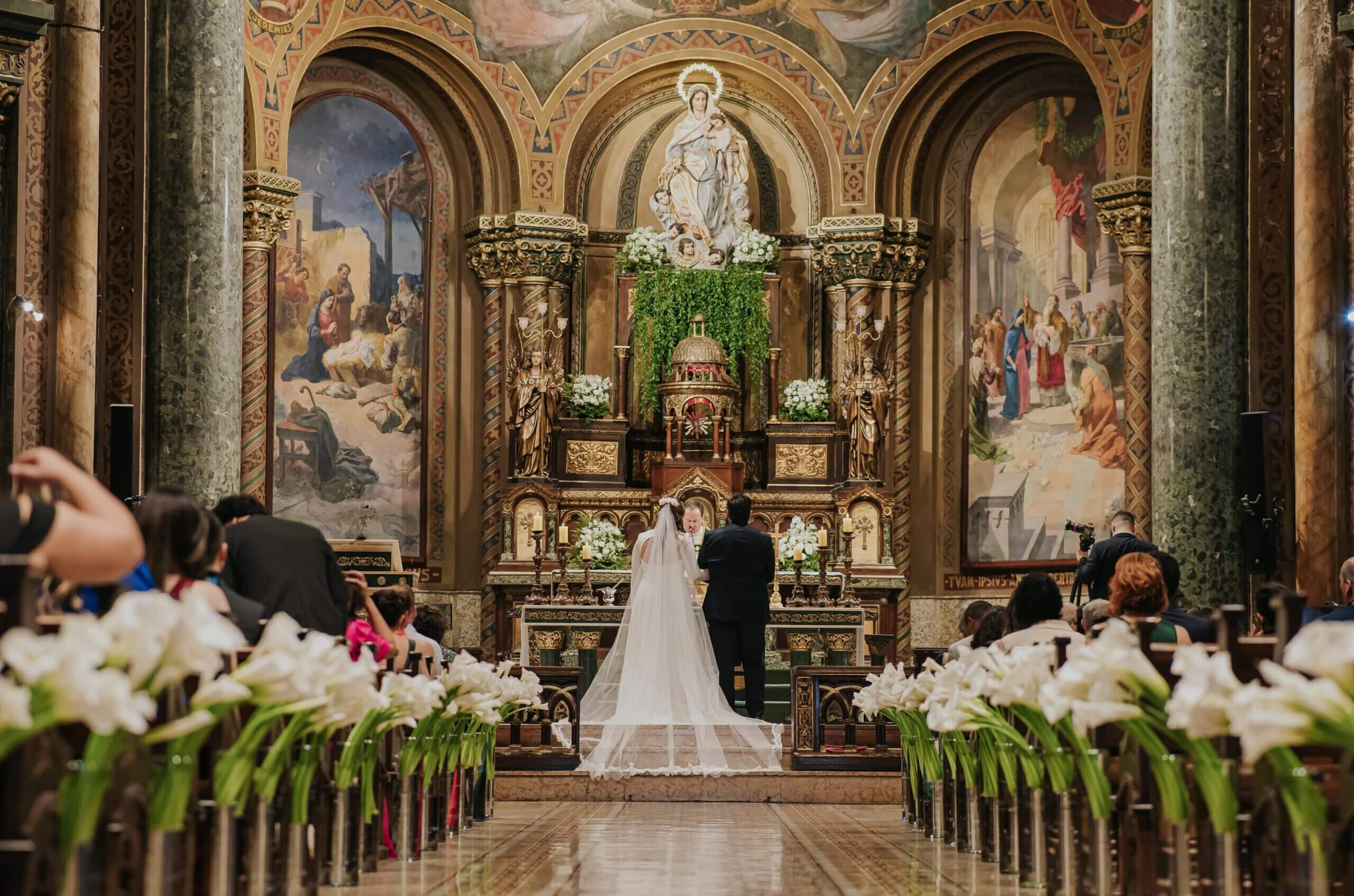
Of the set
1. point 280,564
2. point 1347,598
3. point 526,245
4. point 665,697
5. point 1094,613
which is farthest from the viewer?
point 526,245

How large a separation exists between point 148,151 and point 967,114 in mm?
10582

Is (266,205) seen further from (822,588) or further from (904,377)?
(904,377)

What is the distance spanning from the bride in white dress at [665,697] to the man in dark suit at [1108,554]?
2.29 m

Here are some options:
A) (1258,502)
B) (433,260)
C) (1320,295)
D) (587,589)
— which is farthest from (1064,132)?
(1258,502)

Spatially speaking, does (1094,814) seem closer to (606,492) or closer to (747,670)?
(747,670)

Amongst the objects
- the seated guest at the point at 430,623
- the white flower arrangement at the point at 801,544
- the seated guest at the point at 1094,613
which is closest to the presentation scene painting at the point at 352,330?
the white flower arrangement at the point at 801,544

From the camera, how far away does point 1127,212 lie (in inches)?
712

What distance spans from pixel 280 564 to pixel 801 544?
11.0m

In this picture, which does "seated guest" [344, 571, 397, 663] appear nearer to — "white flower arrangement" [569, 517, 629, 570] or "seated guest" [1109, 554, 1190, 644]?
"seated guest" [1109, 554, 1190, 644]

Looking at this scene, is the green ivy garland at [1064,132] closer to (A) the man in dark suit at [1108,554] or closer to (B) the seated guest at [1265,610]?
(A) the man in dark suit at [1108,554]

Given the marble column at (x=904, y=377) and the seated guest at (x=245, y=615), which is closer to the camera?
the seated guest at (x=245, y=615)

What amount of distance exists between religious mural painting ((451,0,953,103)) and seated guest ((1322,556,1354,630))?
448 inches

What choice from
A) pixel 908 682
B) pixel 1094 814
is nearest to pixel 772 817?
pixel 908 682

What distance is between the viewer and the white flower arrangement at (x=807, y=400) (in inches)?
774
